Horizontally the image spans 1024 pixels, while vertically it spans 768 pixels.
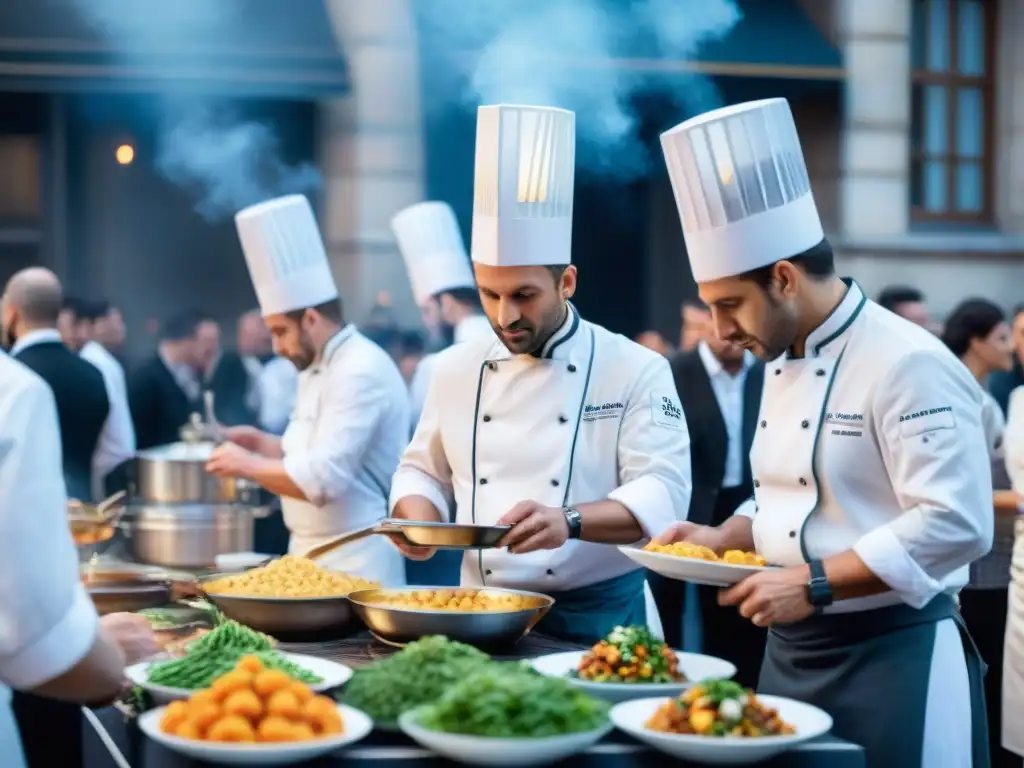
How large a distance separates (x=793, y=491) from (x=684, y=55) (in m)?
7.27

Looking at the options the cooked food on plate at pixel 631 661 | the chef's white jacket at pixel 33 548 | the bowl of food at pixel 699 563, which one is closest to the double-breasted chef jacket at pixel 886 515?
the bowl of food at pixel 699 563

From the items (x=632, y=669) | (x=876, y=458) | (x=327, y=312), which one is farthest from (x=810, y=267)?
(x=327, y=312)

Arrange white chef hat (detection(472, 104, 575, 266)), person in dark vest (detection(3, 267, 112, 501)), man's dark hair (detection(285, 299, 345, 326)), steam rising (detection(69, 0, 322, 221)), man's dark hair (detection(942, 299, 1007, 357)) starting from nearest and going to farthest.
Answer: white chef hat (detection(472, 104, 575, 266)) → man's dark hair (detection(285, 299, 345, 326)) → man's dark hair (detection(942, 299, 1007, 357)) → person in dark vest (detection(3, 267, 112, 501)) → steam rising (detection(69, 0, 322, 221))

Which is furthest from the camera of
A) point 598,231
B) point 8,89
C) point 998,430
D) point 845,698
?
point 598,231

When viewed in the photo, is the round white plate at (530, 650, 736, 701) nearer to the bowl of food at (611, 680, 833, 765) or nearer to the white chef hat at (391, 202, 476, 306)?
the bowl of food at (611, 680, 833, 765)

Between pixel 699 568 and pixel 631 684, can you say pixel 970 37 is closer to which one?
pixel 699 568

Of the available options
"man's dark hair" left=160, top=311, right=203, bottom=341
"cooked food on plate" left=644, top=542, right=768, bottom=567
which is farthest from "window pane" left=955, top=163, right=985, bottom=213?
"cooked food on plate" left=644, top=542, right=768, bottom=567

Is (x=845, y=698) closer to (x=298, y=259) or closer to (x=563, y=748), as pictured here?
(x=563, y=748)

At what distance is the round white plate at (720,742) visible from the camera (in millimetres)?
2445

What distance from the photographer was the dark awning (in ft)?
31.2

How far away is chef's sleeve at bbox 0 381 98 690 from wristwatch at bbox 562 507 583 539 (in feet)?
4.50

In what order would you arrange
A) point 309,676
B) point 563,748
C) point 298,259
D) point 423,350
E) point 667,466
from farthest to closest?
point 423,350
point 298,259
point 667,466
point 309,676
point 563,748

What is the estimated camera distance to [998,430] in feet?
20.1

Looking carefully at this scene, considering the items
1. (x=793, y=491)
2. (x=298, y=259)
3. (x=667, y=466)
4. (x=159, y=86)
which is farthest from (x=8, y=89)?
(x=793, y=491)
